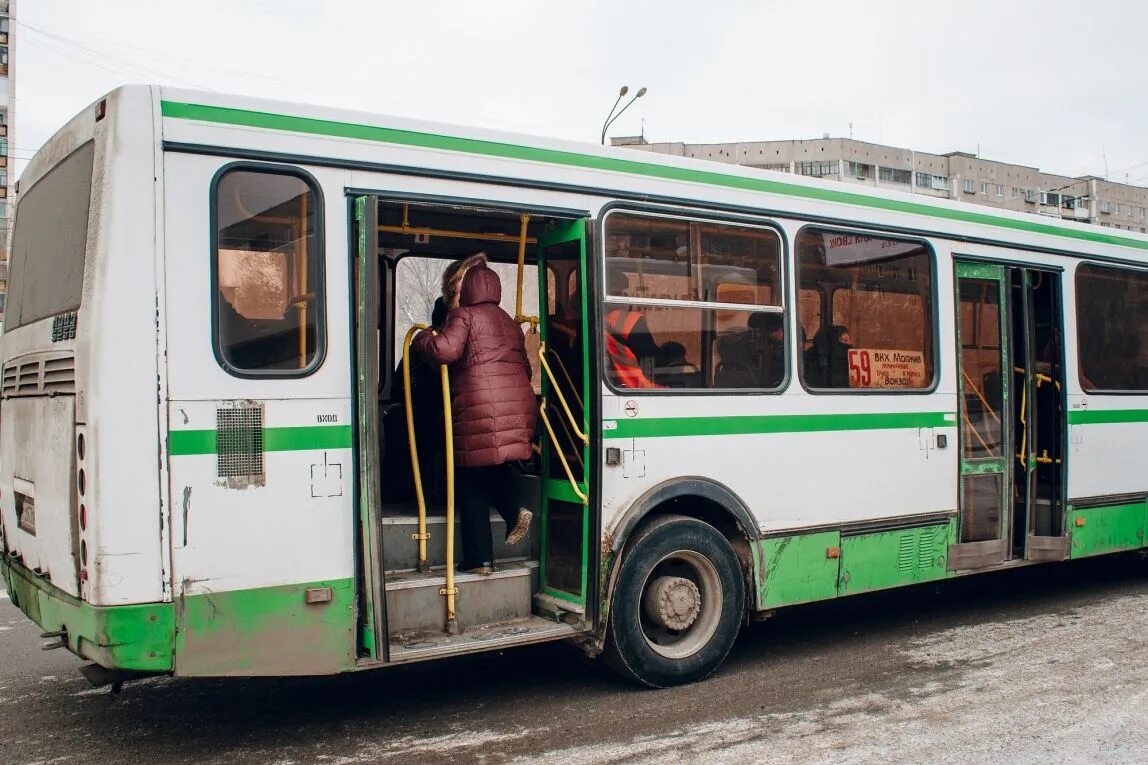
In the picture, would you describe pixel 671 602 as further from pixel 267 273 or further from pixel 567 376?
pixel 267 273

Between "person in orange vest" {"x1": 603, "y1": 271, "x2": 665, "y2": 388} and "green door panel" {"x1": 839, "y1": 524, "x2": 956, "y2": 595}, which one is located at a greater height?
"person in orange vest" {"x1": 603, "y1": 271, "x2": 665, "y2": 388}

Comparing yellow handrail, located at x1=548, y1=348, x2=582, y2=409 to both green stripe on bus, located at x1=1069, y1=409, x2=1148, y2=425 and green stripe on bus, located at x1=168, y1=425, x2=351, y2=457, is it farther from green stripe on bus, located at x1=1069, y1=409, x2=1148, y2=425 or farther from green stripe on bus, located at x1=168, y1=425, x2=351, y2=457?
green stripe on bus, located at x1=1069, y1=409, x2=1148, y2=425

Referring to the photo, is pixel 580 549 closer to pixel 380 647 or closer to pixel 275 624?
pixel 380 647

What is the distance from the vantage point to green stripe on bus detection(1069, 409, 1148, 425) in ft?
27.0

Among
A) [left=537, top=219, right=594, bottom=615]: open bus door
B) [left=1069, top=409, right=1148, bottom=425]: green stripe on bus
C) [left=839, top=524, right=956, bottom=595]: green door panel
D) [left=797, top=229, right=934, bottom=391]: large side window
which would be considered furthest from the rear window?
[left=1069, top=409, right=1148, bottom=425]: green stripe on bus

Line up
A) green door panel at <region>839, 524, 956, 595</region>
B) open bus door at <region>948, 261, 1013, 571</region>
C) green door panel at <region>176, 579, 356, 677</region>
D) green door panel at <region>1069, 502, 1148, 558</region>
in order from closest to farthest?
1. green door panel at <region>176, 579, 356, 677</region>
2. green door panel at <region>839, 524, 956, 595</region>
3. open bus door at <region>948, 261, 1013, 571</region>
4. green door panel at <region>1069, 502, 1148, 558</region>

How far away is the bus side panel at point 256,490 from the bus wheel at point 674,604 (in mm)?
1630

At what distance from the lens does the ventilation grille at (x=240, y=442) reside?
15.3 feet

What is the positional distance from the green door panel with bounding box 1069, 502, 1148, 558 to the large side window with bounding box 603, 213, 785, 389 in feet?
10.8

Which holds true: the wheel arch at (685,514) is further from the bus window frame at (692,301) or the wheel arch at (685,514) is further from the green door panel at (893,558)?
the green door panel at (893,558)

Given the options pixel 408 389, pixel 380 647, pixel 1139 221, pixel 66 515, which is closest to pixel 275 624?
pixel 380 647

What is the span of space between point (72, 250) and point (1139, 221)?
8963cm

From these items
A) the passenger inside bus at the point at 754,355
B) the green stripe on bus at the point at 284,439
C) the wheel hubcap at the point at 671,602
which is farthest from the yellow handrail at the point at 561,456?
the green stripe on bus at the point at 284,439

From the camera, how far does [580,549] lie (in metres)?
5.80
